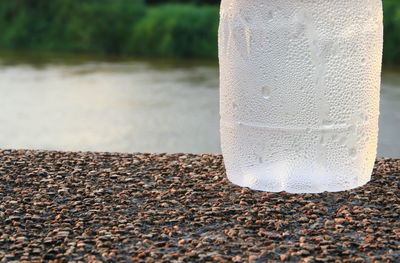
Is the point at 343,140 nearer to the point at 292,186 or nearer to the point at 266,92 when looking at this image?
the point at 292,186

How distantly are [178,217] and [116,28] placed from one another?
17.6 metres

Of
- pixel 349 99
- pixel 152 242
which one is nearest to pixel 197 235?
pixel 152 242

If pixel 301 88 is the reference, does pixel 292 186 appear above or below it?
below

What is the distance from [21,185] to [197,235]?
201cm

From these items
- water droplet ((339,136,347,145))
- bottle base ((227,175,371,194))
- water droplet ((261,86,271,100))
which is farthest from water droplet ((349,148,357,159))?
water droplet ((261,86,271,100))

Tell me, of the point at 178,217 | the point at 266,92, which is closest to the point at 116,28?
the point at 266,92

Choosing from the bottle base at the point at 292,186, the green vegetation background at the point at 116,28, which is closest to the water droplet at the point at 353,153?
the bottle base at the point at 292,186

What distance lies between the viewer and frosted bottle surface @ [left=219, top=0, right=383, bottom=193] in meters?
5.59

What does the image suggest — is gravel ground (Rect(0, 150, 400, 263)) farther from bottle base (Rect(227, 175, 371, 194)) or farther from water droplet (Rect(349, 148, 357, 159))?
water droplet (Rect(349, 148, 357, 159))

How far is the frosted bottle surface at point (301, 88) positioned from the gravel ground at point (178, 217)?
215 mm

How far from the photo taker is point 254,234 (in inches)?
193

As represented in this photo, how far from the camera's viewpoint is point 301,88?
561 centimetres

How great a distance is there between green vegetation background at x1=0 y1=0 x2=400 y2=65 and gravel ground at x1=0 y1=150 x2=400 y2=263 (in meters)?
13.5

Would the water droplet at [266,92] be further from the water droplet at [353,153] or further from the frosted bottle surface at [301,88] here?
the water droplet at [353,153]
